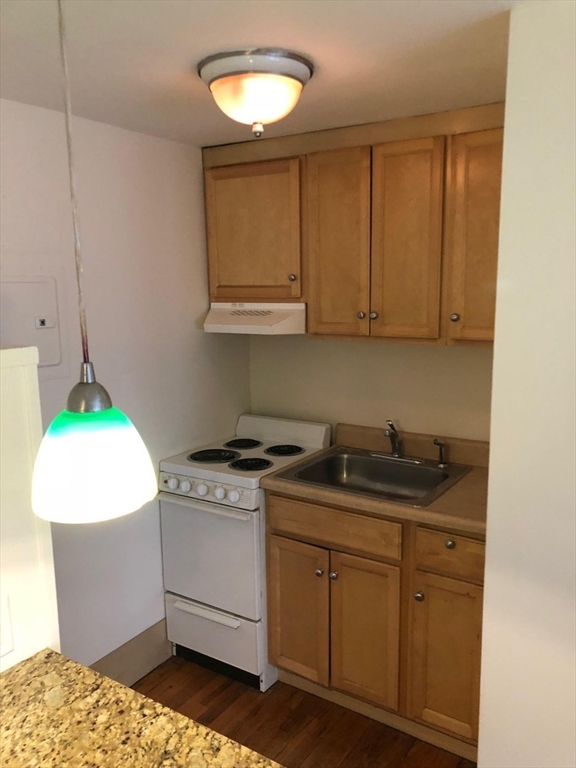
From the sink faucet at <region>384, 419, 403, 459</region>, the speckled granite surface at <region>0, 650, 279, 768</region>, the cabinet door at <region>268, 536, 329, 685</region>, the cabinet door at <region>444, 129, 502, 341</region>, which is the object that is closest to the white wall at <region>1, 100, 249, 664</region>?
the cabinet door at <region>268, 536, 329, 685</region>

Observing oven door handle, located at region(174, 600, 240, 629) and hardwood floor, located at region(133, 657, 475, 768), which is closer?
hardwood floor, located at region(133, 657, 475, 768)

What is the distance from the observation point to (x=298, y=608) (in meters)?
2.61

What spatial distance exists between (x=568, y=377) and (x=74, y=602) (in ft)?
6.67

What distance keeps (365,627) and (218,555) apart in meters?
0.70

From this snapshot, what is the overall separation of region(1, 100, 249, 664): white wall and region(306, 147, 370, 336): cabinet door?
61 cm

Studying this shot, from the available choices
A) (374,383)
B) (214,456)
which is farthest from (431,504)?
(214,456)

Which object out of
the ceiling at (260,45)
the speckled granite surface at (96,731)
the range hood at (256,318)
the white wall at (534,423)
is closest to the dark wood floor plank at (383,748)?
the white wall at (534,423)

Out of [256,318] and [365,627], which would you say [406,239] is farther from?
[365,627]

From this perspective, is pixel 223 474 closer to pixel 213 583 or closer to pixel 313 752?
pixel 213 583

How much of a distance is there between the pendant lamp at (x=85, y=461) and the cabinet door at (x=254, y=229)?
1742 millimetres


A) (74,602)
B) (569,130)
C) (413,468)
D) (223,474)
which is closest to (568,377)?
(569,130)

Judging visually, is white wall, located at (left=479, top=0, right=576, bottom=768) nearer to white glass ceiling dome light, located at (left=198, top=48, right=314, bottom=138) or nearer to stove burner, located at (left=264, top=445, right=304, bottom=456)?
white glass ceiling dome light, located at (left=198, top=48, right=314, bottom=138)

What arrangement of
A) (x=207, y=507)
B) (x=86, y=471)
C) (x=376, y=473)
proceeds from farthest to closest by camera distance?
1. (x=376, y=473)
2. (x=207, y=507)
3. (x=86, y=471)

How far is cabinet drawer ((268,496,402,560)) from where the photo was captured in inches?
92.0
